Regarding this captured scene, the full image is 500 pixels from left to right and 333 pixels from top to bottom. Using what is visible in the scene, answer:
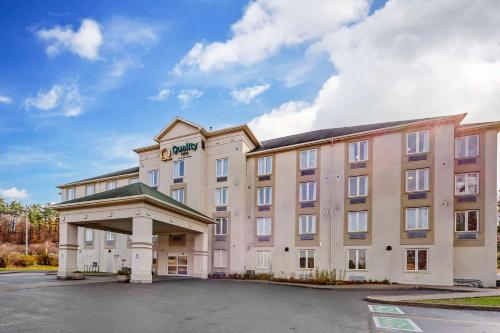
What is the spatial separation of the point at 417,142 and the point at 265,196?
1230 cm

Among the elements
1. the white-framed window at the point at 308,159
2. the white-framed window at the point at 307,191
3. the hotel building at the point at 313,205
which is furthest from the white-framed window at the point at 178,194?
the white-framed window at the point at 308,159

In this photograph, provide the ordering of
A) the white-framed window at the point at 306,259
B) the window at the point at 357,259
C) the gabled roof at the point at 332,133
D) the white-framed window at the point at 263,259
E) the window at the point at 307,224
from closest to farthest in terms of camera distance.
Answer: the gabled roof at the point at 332,133 → the window at the point at 357,259 → the white-framed window at the point at 306,259 → the window at the point at 307,224 → the white-framed window at the point at 263,259

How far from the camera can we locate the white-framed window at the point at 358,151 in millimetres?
25391

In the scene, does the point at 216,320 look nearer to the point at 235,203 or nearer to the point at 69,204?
the point at 69,204

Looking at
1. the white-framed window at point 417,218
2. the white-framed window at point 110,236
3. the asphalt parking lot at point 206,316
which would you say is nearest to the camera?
the asphalt parking lot at point 206,316

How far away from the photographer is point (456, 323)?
9820 millimetres

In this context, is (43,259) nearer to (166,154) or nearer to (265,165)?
(166,154)

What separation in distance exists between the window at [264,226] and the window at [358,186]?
714 cm

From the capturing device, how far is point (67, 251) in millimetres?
21875

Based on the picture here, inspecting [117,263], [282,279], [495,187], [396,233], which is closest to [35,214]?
[117,263]

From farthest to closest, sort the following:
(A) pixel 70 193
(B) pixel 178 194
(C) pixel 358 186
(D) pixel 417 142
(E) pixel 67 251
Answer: (A) pixel 70 193 < (B) pixel 178 194 < (C) pixel 358 186 < (D) pixel 417 142 < (E) pixel 67 251

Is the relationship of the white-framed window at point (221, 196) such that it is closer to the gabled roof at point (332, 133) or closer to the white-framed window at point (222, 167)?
the white-framed window at point (222, 167)

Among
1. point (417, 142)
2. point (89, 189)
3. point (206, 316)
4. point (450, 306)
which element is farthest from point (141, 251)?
point (89, 189)

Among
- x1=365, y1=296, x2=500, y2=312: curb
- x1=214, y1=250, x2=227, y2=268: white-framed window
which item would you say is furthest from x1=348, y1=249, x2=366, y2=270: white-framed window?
x1=365, y1=296, x2=500, y2=312: curb
